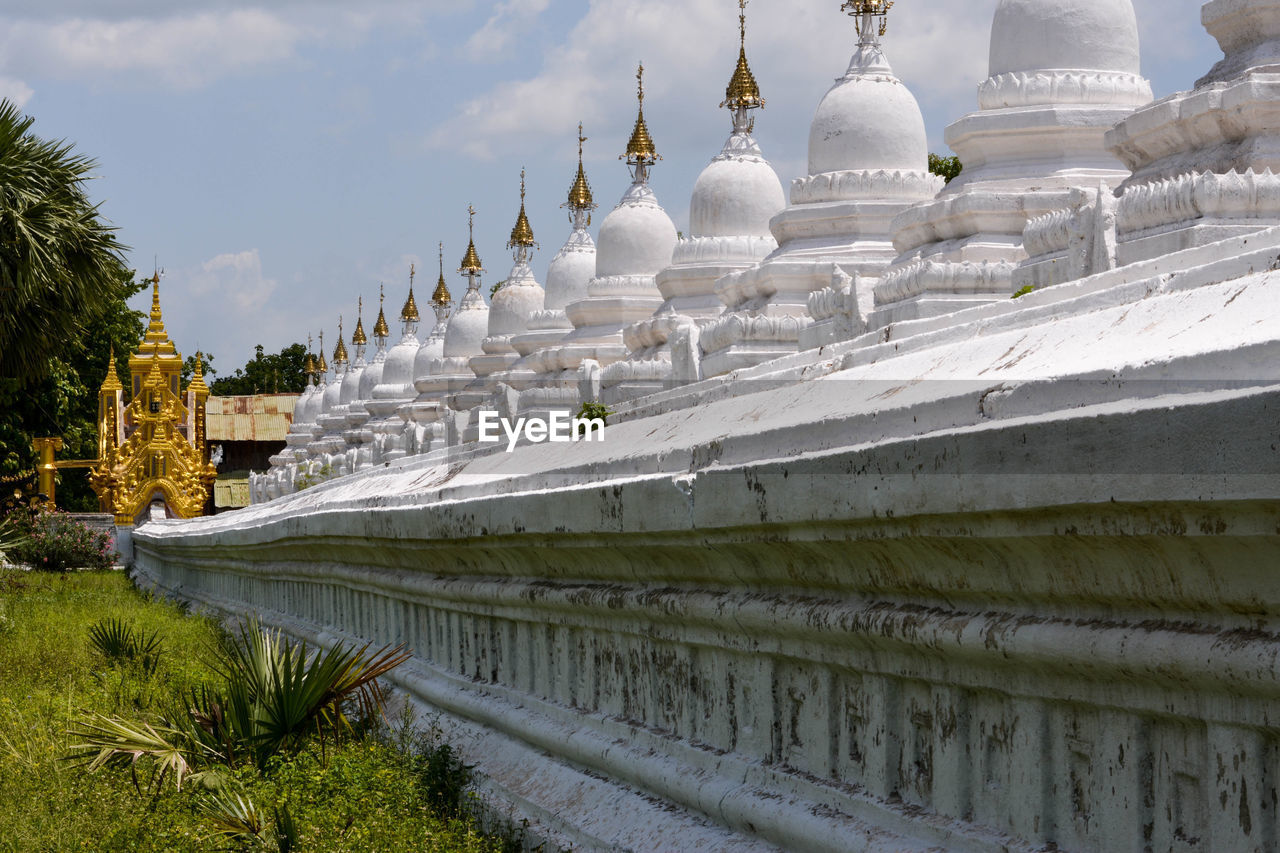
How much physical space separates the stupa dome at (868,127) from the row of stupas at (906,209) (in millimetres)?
24

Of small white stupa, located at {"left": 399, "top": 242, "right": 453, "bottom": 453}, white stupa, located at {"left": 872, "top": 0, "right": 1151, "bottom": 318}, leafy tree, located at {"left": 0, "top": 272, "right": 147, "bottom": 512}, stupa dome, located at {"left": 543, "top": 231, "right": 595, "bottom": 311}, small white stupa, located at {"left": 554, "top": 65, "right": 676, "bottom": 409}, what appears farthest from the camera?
small white stupa, located at {"left": 399, "top": 242, "right": 453, "bottom": 453}

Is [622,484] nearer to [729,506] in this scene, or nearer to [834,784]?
[729,506]

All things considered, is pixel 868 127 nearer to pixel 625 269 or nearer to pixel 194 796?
pixel 625 269

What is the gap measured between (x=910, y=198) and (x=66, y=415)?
1091 inches

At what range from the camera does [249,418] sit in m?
67.3

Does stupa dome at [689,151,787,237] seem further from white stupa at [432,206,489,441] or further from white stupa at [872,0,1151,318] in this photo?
white stupa at [432,206,489,441]

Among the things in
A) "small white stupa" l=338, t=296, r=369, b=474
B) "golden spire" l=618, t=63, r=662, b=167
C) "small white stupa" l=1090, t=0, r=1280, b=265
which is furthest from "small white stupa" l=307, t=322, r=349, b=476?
"small white stupa" l=1090, t=0, r=1280, b=265

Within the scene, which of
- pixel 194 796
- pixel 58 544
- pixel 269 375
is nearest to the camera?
pixel 194 796

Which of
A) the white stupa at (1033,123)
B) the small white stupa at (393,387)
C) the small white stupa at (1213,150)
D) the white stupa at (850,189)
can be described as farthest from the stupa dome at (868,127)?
the small white stupa at (393,387)

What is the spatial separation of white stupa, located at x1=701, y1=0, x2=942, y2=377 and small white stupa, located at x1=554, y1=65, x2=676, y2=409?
359 inches

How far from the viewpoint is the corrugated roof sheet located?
65.9 metres

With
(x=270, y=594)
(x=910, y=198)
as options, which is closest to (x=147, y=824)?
(x=270, y=594)

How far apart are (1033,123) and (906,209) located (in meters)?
2.20

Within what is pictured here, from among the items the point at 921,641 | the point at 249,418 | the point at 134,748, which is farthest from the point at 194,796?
the point at 249,418
